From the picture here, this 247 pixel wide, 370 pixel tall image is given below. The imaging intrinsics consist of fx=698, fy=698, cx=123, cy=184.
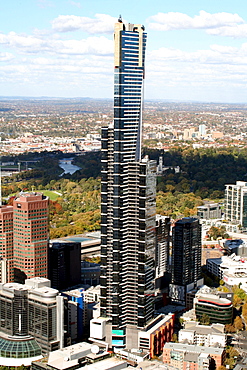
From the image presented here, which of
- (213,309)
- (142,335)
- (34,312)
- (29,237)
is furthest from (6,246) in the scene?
(213,309)

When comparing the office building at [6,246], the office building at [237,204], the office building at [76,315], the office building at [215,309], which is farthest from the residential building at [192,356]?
the office building at [237,204]

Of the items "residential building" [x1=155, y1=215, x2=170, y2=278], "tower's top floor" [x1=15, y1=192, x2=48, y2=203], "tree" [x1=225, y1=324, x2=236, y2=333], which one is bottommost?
"tree" [x1=225, y1=324, x2=236, y2=333]

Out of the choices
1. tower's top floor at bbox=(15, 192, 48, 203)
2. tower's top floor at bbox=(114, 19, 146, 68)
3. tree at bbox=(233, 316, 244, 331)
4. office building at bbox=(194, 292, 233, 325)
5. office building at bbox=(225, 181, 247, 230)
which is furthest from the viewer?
office building at bbox=(225, 181, 247, 230)

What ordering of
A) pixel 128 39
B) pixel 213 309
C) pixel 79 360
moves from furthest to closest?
pixel 213 309 < pixel 128 39 < pixel 79 360

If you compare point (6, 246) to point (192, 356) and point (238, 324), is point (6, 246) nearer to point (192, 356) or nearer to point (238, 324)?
point (192, 356)

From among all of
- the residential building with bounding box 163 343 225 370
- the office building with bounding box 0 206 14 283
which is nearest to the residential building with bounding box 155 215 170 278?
the office building with bounding box 0 206 14 283

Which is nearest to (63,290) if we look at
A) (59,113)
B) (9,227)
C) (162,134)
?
(9,227)

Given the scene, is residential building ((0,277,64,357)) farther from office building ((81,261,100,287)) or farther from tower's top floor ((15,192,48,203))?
office building ((81,261,100,287))
